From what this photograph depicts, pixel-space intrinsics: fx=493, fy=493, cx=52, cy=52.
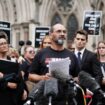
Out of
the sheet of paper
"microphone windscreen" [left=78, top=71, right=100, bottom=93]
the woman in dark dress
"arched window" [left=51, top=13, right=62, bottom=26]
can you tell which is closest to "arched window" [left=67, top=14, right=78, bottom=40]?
"arched window" [left=51, top=13, right=62, bottom=26]

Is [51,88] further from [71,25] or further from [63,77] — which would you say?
[71,25]

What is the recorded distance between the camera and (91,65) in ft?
22.6

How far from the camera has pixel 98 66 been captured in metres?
6.84

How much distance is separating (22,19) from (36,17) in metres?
0.79

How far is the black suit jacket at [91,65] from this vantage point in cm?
675

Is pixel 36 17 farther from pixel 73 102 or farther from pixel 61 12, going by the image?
pixel 73 102

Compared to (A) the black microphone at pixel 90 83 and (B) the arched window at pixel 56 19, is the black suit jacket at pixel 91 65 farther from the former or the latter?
(B) the arched window at pixel 56 19

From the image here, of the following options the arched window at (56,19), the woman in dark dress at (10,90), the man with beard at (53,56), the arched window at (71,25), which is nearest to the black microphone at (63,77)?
the man with beard at (53,56)

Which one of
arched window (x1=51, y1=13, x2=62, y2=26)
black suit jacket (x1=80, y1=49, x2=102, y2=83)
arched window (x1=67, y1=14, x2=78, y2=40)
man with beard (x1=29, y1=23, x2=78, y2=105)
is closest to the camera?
man with beard (x1=29, y1=23, x2=78, y2=105)

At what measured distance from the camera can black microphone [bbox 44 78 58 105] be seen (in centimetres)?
486

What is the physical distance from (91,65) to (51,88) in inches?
81.4

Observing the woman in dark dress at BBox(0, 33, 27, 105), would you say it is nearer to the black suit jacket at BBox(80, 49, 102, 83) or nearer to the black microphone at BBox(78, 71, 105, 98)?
the black suit jacket at BBox(80, 49, 102, 83)

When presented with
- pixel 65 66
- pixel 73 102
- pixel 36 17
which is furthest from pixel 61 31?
pixel 36 17

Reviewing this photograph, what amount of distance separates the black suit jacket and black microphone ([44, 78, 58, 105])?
1.78 meters
